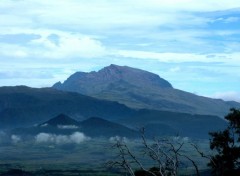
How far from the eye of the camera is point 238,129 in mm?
69562

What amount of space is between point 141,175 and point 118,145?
47.6 metres

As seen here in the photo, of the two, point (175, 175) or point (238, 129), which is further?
point (238, 129)

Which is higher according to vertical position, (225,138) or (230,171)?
(225,138)

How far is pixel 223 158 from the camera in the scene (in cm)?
6619

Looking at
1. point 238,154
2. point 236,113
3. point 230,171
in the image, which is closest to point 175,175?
point 230,171

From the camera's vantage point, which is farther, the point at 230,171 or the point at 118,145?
the point at 230,171

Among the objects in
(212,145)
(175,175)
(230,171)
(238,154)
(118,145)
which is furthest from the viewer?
(212,145)

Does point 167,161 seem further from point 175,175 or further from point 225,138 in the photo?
point 225,138

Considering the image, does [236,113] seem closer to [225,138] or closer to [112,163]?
[225,138]

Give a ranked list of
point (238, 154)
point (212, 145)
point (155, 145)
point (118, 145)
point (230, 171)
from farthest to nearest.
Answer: point (212, 145)
point (238, 154)
point (230, 171)
point (155, 145)
point (118, 145)

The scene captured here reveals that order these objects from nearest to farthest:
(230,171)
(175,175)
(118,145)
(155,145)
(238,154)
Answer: (175,175), (118,145), (155,145), (230,171), (238,154)

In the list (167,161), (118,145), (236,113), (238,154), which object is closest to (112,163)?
(118,145)

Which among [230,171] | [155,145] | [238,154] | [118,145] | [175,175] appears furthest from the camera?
[238,154]

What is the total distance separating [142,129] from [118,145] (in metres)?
1.70
